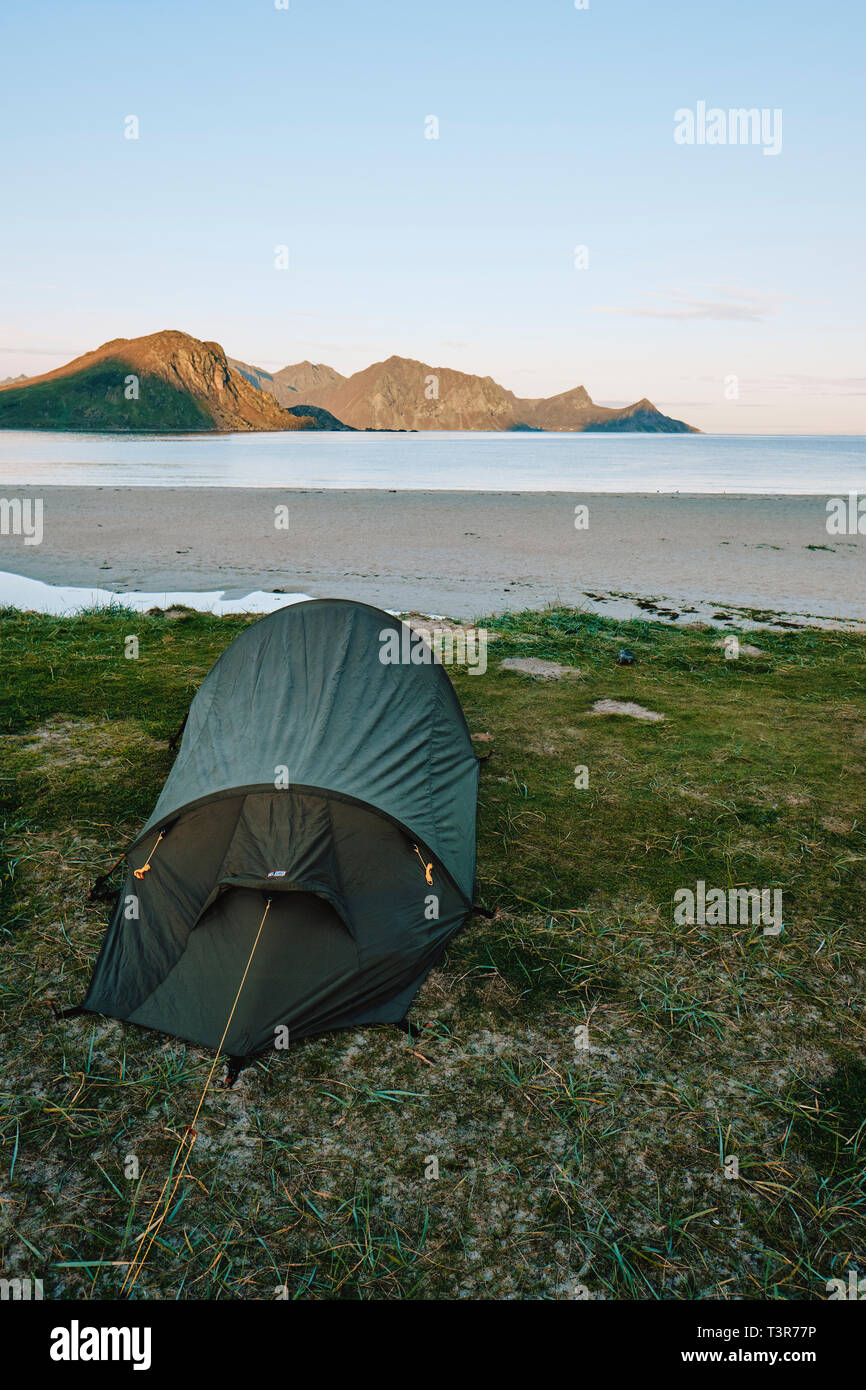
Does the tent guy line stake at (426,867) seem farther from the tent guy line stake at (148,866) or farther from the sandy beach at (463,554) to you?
the sandy beach at (463,554)

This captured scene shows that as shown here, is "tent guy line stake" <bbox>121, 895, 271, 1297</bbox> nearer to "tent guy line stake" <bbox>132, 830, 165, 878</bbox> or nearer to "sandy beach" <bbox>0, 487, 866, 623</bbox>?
"tent guy line stake" <bbox>132, 830, 165, 878</bbox>

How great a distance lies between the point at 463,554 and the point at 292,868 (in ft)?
64.2

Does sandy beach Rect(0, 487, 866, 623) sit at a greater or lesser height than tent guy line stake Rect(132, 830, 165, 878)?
greater

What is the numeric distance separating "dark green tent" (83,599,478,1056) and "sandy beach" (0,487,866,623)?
32.0 ft

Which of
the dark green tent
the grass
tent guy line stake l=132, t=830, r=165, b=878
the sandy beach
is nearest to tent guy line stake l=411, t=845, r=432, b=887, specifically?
the dark green tent

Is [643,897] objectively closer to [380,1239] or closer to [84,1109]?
[380,1239]

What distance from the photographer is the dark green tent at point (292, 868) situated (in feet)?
15.2

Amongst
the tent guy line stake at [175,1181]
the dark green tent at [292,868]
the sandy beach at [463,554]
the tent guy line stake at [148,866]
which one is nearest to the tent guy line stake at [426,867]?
the dark green tent at [292,868]

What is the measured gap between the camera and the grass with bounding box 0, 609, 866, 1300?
11.1 feet

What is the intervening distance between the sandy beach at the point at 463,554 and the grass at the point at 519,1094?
941cm

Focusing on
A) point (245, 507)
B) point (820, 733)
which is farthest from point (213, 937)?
point (245, 507)

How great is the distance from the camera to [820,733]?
9.34 m

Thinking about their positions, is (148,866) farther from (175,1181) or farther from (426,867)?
(175,1181)

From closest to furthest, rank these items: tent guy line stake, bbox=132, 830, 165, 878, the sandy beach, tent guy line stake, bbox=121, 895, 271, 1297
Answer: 1. tent guy line stake, bbox=121, 895, 271, 1297
2. tent guy line stake, bbox=132, 830, 165, 878
3. the sandy beach
